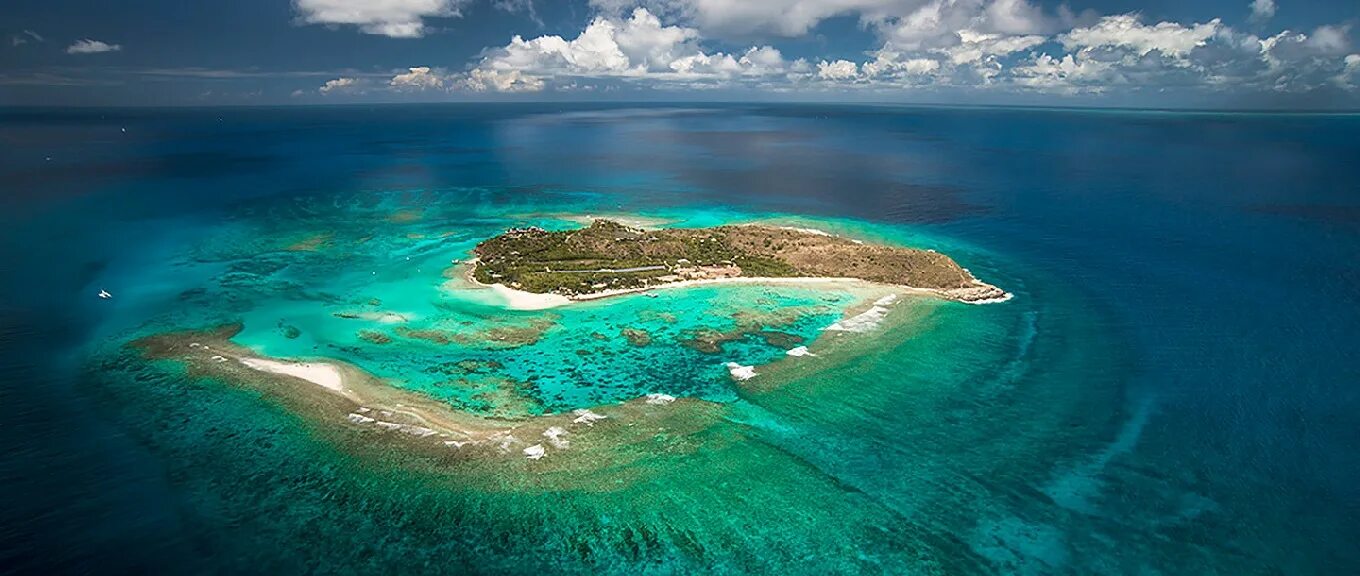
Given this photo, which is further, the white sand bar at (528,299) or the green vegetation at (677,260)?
the green vegetation at (677,260)

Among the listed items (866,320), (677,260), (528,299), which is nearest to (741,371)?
(866,320)

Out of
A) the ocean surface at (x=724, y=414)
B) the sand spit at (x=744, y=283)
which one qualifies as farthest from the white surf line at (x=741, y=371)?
the sand spit at (x=744, y=283)

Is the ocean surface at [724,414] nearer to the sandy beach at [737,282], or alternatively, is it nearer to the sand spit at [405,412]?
the sand spit at [405,412]

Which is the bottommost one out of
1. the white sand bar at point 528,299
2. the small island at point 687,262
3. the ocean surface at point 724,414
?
the ocean surface at point 724,414

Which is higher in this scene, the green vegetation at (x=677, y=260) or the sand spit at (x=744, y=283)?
the green vegetation at (x=677, y=260)

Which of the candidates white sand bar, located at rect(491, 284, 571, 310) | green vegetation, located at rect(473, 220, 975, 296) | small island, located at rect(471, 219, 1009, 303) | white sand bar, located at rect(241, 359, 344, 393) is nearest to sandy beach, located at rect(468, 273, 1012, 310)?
white sand bar, located at rect(491, 284, 571, 310)

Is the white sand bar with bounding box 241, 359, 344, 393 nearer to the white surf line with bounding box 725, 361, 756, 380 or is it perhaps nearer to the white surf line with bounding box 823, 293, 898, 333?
the white surf line with bounding box 725, 361, 756, 380
